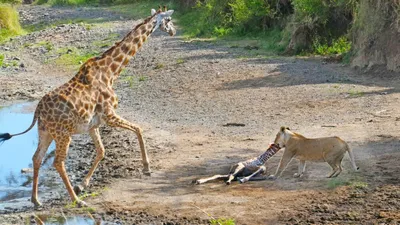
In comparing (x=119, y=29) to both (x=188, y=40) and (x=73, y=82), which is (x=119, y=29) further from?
(x=73, y=82)

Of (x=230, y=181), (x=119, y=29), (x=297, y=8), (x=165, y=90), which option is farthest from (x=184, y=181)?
(x=119, y=29)

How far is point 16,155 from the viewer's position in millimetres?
14328

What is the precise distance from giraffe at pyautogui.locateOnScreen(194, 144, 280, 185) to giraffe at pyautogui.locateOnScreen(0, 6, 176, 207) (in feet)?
4.38

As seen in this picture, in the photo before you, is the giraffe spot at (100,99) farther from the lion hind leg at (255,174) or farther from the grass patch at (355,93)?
the grass patch at (355,93)

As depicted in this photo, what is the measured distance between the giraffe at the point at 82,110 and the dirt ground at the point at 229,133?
39 cm

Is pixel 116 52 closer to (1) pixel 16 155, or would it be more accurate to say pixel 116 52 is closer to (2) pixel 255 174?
(2) pixel 255 174

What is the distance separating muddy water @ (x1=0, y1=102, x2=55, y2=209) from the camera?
11.6m

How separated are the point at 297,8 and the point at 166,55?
3.92 meters

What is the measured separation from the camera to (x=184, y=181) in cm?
1096

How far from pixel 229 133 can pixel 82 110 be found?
372 cm

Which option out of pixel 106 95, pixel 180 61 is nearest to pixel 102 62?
pixel 106 95

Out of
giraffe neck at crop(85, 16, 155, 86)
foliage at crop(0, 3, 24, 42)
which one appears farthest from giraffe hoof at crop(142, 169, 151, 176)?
foliage at crop(0, 3, 24, 42)

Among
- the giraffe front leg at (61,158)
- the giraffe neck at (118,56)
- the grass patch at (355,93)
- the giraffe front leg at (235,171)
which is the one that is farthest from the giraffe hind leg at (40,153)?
the grass patch at (355,93)

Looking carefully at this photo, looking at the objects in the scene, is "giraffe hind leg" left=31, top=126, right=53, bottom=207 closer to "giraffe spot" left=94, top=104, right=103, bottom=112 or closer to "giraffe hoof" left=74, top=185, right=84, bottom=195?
"giraffe hoof" left=74, top=185, right=84, bottom=195
